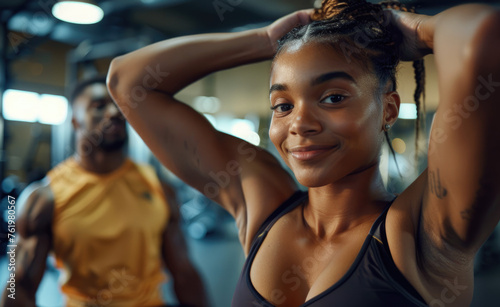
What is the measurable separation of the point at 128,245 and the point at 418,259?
4.23ft

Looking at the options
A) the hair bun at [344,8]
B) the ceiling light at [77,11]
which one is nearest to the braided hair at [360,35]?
the hair bun at [344,8]

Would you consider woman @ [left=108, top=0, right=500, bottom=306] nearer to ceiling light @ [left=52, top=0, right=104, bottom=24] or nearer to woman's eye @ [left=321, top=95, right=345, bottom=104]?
woman's eye @ [left=321, top=95, right=345, bottom=104]

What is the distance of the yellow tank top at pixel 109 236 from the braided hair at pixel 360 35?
1.20 meters

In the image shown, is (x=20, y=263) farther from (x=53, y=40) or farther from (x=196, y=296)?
(x=53, y=40)

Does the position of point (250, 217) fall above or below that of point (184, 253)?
above

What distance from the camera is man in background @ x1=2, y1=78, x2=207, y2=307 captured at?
1.61 meters

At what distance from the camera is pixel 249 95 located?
288 inches

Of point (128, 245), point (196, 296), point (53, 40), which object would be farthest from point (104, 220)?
point (53, 40)

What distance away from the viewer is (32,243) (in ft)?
5.43

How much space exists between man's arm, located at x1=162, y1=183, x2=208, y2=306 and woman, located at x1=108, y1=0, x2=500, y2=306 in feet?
3.36

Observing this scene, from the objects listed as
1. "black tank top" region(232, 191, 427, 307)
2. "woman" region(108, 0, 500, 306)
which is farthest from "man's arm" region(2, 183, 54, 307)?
"black tank top" region(232, 191, 427, 307)

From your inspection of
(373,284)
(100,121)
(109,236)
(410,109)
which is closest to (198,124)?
(373,284)

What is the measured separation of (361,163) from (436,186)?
0.37ft

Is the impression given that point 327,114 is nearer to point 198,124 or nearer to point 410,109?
point 198,124
